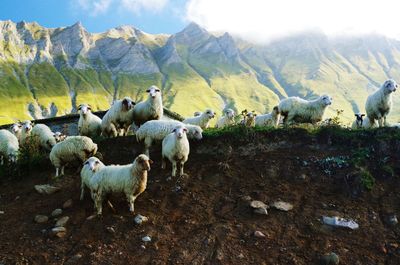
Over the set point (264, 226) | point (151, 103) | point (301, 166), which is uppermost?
point (151, 103)

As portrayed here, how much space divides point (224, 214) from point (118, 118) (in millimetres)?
8696

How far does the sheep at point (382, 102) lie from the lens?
18.3m

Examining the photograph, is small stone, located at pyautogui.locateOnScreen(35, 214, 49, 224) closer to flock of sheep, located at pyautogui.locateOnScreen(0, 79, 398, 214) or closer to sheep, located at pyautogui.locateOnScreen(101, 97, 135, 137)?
flock of sheep, located at pyautogui.locateOnScreen(0, 79, 398, 214)

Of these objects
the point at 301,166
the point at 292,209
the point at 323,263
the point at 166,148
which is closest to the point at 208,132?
the point at 166,148

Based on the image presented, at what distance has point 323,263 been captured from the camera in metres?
10.4

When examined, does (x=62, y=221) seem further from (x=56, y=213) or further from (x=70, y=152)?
(x=70, y=152)

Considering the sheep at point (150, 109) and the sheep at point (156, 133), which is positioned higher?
the sheep at point (150, 109)

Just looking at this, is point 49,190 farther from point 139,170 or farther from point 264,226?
point 264,226

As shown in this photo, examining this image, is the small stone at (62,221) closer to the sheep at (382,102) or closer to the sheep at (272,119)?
the sheep at (272,119)

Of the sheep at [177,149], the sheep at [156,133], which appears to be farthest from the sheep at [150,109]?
the sheep at [177,149]

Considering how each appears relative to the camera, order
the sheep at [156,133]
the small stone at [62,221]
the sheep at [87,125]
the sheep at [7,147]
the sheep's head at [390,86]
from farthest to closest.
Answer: the sheep at [87,125] → the sheep at [7,147] → the sheep's head at [390,86] → the sheep at [156,133] → the small stone at [62,221]

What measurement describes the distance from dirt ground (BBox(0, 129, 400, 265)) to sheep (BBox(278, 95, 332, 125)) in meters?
3.47

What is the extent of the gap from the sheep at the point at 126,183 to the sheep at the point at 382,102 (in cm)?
1088

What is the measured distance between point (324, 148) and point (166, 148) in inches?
224
